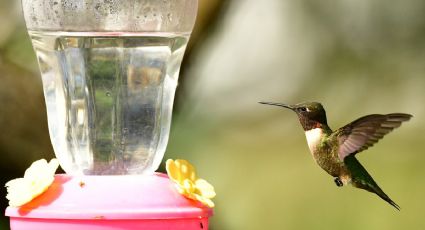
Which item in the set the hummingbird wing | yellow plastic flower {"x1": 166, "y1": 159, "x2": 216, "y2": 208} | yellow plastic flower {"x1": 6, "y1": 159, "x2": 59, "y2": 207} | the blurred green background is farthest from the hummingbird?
the blurred green background

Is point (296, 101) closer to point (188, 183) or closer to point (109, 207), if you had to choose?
point (188, 183)

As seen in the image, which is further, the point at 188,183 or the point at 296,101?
the point at 296,101

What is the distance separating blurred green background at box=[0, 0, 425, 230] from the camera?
557 cm

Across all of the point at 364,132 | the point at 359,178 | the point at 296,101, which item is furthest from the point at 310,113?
the point at 296,101

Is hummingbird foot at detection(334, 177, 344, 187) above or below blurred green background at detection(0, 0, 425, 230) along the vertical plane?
above

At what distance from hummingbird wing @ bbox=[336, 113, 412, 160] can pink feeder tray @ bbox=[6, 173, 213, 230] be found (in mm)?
670

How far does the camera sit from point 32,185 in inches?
102

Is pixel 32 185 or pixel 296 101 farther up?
pixel 32 185

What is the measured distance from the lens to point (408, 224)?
5535 millimetres

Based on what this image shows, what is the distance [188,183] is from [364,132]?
0.69m

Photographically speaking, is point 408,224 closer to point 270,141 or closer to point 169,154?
point 270,141

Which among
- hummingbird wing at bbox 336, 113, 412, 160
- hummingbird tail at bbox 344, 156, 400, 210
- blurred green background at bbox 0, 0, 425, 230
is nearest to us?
hummingbird wing at bbox 336, 113, 412, 160

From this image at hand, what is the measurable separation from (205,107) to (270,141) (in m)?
0.41

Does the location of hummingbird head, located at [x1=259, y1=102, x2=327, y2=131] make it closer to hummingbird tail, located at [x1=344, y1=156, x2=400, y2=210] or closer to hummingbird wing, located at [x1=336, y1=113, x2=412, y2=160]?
hummingbird wing, located at [x1=336, y1=113, x2=412, y2=160]
